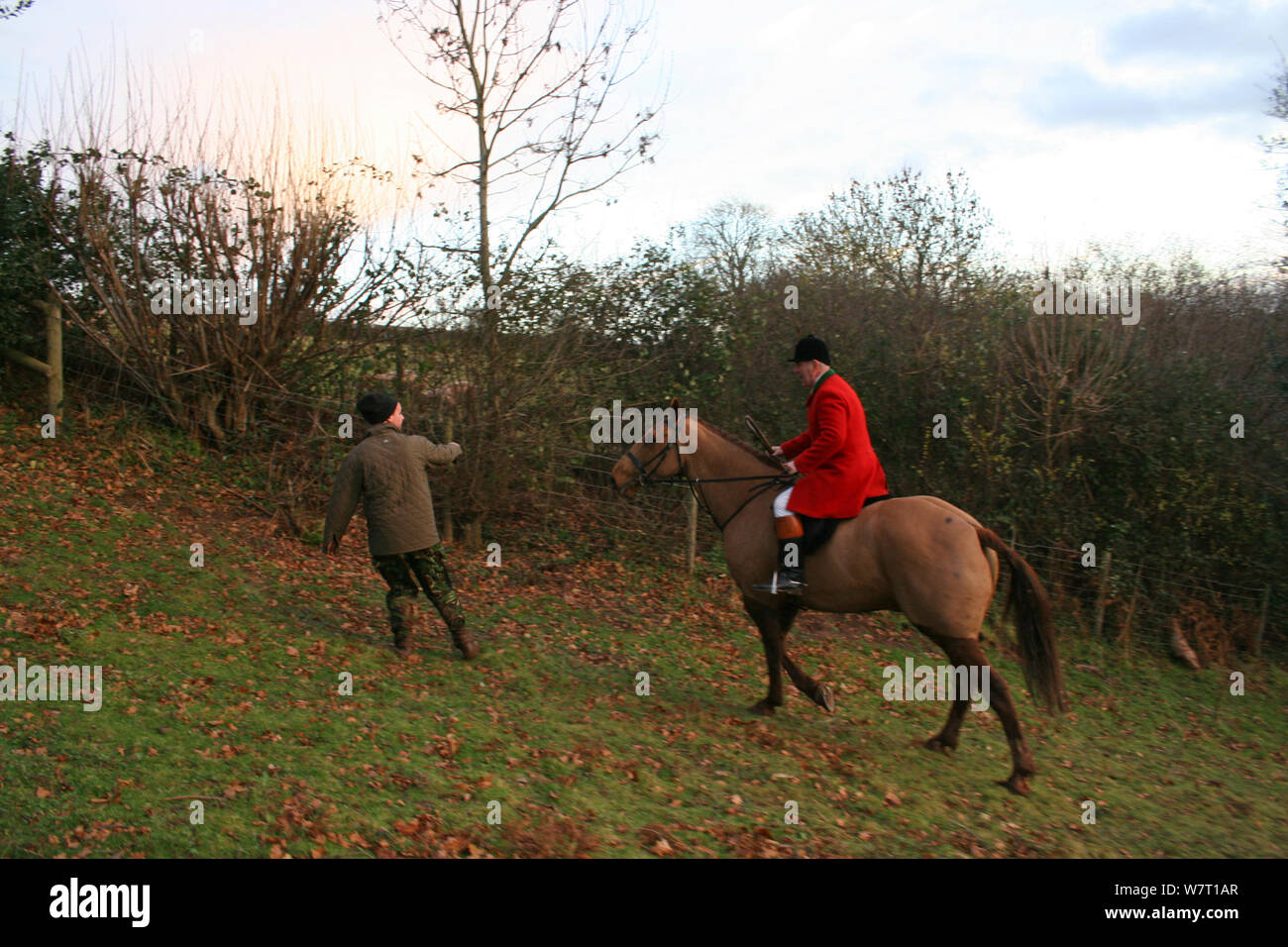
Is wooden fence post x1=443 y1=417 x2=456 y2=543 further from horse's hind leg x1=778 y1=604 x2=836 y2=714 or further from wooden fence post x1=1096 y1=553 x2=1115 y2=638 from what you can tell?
wooden fence post x1=1096 y1=553 x2=1115 y2=638

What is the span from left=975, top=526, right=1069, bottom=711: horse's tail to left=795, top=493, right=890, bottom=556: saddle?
0.98 metres

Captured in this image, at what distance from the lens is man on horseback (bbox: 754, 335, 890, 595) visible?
→ 21.3ft

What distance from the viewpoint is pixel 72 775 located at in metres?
4.71

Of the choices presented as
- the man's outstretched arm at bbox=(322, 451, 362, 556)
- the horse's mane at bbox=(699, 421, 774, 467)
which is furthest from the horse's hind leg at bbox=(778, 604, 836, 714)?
the man's outstretched arm at bbox=(322, 451, 362, 556)

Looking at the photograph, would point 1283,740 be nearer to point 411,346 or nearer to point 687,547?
point 687,547

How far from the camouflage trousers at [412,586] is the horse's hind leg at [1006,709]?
149 inches

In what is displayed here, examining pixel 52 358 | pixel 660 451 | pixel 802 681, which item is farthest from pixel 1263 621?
pixel 52 358

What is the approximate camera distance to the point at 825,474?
6531 millimetres

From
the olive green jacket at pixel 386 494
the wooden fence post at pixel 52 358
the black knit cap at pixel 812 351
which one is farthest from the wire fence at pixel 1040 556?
the black knit cap at pixel 812 351

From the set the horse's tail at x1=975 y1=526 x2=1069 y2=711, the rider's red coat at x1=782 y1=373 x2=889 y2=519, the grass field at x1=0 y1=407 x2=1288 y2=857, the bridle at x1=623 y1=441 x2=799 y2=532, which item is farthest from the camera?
the bridle at x1=623 y1=441 x2=799 y2=532

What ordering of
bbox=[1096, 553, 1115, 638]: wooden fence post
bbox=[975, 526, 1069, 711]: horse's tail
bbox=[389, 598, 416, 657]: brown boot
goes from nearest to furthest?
bbox=[975, 526, 1069, 711]: horse's tail → bbox=[389, 598, 416, 657]: brown boot → bbox=[1096, 553, 1115, 638]: wooden fence post

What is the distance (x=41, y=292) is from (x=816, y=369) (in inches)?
409

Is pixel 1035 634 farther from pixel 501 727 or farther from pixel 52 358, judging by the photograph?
pixel 52 358

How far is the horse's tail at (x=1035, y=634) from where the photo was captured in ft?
20.9
